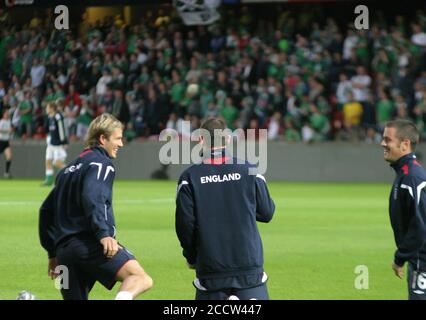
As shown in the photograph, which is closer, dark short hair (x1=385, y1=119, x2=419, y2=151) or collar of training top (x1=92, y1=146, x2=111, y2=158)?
dark short hair (x1=385, y1=119, x2=419, y2=151)

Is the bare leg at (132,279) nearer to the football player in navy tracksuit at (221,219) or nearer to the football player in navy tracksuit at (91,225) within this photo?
the football player in navy tracksuit at (91,225)

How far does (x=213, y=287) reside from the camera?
7.95 meters

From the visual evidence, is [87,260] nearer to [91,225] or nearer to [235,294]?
[91,225]

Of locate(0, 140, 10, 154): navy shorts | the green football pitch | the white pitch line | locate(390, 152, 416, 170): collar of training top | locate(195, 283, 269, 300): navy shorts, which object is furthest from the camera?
locate(0, 140, 10, 154): navy shorts

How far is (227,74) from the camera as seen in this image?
36094mm

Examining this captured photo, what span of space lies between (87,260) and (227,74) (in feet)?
91.1

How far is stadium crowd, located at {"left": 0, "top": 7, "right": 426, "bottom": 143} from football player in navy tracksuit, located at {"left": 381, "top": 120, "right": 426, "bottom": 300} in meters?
23.6

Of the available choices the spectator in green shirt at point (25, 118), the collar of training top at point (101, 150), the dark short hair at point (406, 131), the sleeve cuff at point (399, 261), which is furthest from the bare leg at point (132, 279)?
the spectator in green shirt at point (25, 118)

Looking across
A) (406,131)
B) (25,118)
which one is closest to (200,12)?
(25,118)

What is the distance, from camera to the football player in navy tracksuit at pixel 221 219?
7914mm

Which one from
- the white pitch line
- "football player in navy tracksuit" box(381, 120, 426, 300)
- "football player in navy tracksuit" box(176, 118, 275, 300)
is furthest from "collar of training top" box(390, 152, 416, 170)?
the white pitch line

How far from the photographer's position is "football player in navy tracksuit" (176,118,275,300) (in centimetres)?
791

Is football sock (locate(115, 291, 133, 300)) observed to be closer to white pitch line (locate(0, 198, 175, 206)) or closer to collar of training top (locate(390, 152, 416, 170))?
collar of training top (locate(390, 152, 416, 170))
